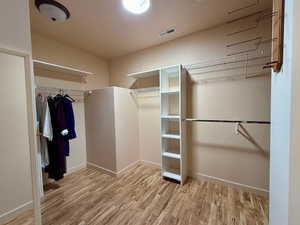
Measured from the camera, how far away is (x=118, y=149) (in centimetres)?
252

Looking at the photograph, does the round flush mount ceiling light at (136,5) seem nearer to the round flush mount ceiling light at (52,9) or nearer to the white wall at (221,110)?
the round flush mount ceiling light at (52,9)

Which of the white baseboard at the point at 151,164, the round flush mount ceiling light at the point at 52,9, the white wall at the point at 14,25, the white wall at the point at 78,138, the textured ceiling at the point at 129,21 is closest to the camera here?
the white wall at the point at 14,25

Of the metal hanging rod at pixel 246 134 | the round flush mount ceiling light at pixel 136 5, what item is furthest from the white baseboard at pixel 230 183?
the round flush mount ceiling light at pixel 136 5

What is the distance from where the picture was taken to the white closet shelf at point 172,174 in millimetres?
2278

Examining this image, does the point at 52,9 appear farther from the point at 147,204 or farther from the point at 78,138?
the point at 147,204

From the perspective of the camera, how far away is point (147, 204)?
1815mm

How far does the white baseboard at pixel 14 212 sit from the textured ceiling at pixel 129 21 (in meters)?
2.22

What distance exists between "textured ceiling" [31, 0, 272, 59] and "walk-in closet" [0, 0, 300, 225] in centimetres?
2

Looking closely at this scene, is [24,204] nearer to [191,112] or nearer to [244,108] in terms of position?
[191,112]

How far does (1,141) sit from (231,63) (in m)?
A: 2.87

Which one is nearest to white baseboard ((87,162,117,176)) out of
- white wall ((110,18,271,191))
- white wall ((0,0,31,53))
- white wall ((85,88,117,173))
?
white wall ((85,88,117,173))

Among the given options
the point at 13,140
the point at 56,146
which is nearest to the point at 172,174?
the point at 56,146

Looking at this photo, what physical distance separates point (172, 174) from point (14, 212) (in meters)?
2.02

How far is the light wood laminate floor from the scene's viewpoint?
155cm
